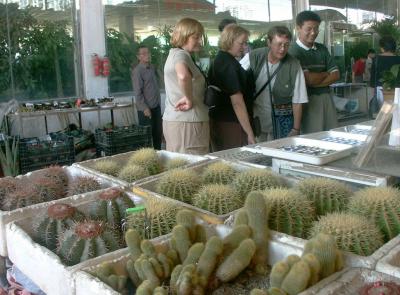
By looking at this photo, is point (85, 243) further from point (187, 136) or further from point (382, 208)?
point (187, 136)

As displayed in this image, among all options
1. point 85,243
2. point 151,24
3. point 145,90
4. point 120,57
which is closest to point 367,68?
point 151,24

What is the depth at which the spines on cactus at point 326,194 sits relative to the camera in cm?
158

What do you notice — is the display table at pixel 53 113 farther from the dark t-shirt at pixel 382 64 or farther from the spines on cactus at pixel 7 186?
the spines on cactus at pixel 7 186

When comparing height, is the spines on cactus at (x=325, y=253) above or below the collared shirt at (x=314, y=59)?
below

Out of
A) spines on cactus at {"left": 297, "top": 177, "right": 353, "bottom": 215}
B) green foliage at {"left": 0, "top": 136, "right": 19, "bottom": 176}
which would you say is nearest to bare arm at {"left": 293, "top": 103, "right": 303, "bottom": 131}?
spines on cactus at {"left": 297, "top": 177, "right": 353, "bottom": 215}

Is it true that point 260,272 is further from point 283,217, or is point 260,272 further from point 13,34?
point 13,34

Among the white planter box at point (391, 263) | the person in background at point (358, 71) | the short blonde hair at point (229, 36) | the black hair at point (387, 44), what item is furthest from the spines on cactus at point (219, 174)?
the person in background at point (358, 71)

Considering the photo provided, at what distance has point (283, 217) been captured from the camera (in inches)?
56.6

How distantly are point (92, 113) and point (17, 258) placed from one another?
541 cm

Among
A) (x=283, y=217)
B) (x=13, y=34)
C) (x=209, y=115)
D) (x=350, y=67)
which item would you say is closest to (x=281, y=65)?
(x=209, y=115)

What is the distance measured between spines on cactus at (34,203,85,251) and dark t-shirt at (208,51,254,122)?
1.77 metres

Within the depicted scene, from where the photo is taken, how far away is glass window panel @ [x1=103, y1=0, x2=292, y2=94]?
7117 millimetres

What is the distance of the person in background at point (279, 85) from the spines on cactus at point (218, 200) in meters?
1.93

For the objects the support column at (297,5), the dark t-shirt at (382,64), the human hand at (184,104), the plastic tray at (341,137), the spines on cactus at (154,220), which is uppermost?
the support column at (297,5)
